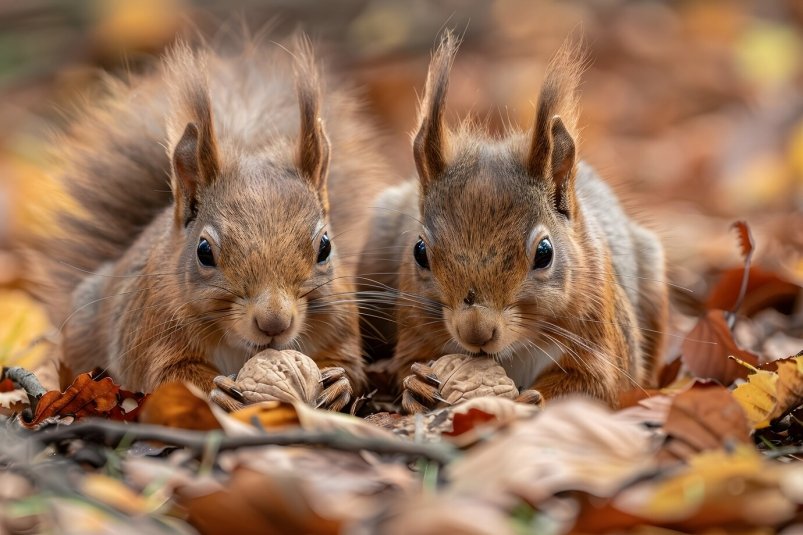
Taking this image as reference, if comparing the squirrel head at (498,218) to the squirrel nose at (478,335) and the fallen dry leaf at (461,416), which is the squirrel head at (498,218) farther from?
the fallen dry leaf at (461,416)

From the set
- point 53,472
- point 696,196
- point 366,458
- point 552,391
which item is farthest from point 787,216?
point 53,472

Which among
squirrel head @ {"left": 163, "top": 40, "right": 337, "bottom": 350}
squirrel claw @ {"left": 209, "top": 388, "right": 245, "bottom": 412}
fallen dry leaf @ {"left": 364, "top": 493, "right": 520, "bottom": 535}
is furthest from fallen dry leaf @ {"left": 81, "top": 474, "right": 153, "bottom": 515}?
squirrel head @ {"left": 163, "top": 40, "right": 337, "bottom": 350}

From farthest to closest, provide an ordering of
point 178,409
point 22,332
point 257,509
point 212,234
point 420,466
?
point 22,332 < point 212,234 < point 178,409 < point 420,466 < point 257,509

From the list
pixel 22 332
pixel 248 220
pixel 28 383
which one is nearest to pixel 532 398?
pixel 248 220

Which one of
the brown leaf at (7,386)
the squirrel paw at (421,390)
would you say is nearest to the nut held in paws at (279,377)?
the squirrel paw at (421,390)

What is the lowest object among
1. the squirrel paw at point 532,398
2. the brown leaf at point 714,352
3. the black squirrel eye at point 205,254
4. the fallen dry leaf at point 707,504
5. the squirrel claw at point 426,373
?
the brown leaf at point 714,352

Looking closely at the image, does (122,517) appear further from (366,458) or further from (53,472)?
(366,458)

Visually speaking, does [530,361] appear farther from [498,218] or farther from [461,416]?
[461,416]
